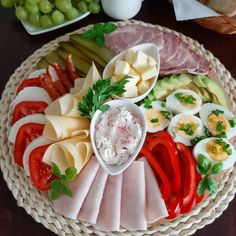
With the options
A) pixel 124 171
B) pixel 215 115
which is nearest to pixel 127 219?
pixel 124 171

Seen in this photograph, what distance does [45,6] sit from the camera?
153 cm

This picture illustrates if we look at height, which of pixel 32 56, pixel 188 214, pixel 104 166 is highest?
pixel 32 56

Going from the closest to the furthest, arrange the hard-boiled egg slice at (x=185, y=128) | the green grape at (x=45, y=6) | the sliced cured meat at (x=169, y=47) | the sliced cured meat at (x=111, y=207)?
the sliced cured meat at (x=111, y=207)
the hard-boiled egg slice at (x=185, y=128)
the sliced cured meat at (x=169, y=47)
the green grape at (x=45, y=6)

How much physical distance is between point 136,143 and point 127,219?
20 centimetres

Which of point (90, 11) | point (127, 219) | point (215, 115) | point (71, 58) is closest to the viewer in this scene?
point (127, 219)

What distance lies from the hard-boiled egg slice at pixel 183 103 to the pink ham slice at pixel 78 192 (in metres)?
0.29

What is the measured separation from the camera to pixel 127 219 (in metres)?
1.16

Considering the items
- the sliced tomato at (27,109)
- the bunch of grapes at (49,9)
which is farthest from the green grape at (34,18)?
the sliced tomato at (27,109)

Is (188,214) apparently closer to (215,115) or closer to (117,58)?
(215,115)

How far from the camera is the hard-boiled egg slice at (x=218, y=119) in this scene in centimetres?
128

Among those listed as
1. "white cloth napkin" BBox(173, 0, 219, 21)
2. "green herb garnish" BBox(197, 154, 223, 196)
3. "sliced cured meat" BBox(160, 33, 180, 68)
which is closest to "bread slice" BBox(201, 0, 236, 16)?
"white cloth napkin" BBox(173, 0, 219, 21)

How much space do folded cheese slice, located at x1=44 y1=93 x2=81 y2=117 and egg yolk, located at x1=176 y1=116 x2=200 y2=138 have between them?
29 centimetres

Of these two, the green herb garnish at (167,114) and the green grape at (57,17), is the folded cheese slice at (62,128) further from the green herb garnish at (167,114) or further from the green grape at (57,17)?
the green grape at (57,17)

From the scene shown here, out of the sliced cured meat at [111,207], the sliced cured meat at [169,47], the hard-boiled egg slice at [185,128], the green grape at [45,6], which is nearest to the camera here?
the sliced cured meat at [111,207]
